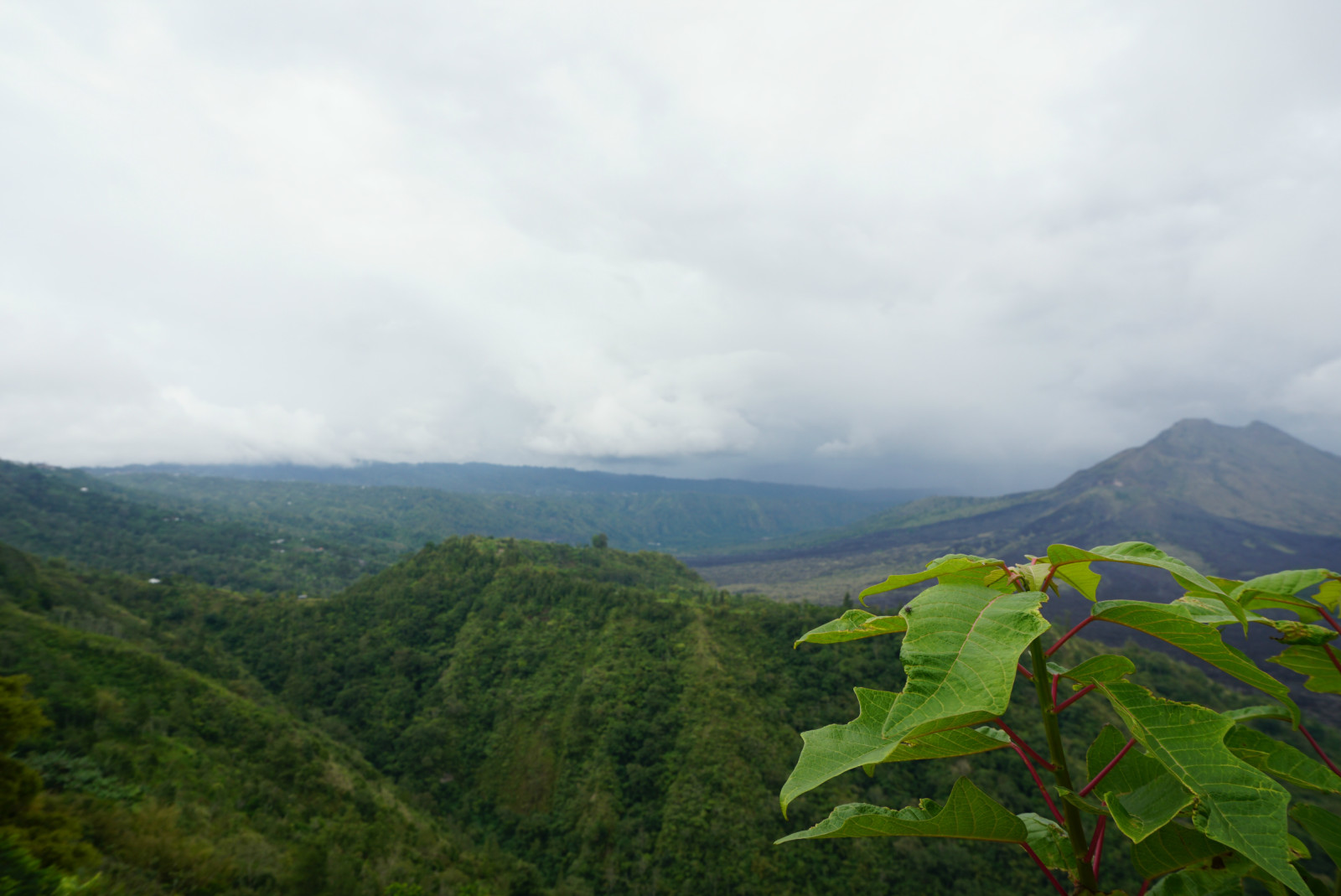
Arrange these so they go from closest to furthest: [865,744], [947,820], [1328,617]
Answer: [865,744], [947,820], [1328,617]

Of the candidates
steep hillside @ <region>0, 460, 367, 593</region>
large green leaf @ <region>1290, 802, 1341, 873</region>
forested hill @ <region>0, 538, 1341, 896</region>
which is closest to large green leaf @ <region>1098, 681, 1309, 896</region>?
large green leaf @ <region>1290, 802, 1341, 873</region>

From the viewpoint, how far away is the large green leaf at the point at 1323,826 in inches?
77.9

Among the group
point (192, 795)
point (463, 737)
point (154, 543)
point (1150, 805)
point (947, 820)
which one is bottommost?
point (463, 737)

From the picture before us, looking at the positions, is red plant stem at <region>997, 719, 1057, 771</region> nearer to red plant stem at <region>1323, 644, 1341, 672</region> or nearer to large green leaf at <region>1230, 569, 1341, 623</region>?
large green leaf at <region>1230, 569, 1341, 623</region>

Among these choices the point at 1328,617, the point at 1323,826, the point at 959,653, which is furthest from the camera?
the point at 1328,617

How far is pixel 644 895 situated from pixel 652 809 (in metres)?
7.55

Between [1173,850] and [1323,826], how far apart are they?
0.79 meters

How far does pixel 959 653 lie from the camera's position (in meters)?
1.31

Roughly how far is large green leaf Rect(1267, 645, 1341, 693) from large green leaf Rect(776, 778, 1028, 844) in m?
1.55

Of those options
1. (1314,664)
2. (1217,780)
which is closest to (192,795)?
(1217,780)

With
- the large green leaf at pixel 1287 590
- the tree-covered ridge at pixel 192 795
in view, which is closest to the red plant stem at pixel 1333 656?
the large green leaf at pixel 1287 590

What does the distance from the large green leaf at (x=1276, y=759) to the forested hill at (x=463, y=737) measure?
26.5 metres

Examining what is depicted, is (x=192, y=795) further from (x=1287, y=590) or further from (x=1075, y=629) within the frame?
(x=1287, y=590)

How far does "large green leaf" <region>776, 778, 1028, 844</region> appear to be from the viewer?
1.78m
